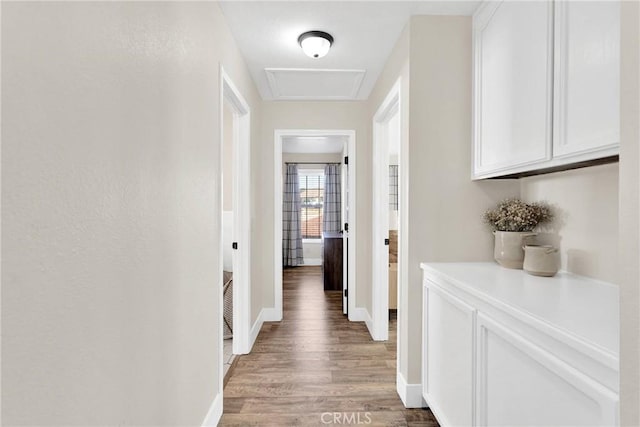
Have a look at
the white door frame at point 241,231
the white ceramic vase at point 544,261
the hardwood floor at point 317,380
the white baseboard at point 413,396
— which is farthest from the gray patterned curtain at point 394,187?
the white ceramic vase at point 544,261

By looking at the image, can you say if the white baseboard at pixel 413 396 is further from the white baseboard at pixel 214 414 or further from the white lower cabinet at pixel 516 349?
the white baseboard at pixel 214 414

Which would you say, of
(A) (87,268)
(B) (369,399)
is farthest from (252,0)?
(B) (369,399)

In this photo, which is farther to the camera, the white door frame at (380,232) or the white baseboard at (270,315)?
the white baseboard at (270,315)

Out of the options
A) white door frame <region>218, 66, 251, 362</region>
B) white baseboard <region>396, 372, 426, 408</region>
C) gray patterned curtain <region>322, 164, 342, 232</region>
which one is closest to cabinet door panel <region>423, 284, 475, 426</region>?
white baseboard <region>396, 372, 426, 408</region>

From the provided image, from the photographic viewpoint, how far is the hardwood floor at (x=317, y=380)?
196 cm

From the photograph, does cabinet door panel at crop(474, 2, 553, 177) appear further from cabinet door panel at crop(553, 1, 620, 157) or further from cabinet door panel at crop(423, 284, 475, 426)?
cabinet door panel at crop(423, 284, 475, 426)

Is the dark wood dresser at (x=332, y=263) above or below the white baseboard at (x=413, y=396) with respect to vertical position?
above

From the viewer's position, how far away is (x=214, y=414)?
6.10 ft

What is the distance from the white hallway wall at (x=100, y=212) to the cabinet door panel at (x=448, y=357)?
4.04 ft

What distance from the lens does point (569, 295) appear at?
1246mm

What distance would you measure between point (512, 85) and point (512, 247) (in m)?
0.82

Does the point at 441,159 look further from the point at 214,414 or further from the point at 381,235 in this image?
the point at 214,414

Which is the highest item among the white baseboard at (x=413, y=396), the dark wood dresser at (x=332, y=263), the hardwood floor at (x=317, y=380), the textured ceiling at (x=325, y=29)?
the textured ceiling at (x=325, y=29)

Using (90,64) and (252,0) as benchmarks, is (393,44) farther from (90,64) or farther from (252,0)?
(90,64)
